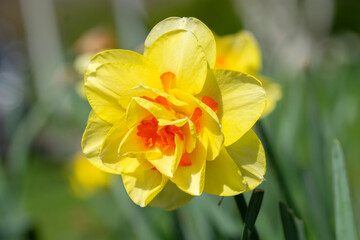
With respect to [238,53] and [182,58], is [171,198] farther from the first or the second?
[238,53]

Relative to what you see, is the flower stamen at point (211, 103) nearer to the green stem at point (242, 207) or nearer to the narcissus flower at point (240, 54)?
the green stem at point (242, 207)

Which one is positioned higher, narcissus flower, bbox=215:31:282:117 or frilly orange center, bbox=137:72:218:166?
frilly orange center, bbox=137:72:218:166

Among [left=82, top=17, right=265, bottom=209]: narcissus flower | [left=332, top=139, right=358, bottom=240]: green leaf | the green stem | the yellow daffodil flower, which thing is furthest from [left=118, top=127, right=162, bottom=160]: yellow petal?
the yellow daffodil flower

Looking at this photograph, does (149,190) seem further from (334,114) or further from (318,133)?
(334,114)

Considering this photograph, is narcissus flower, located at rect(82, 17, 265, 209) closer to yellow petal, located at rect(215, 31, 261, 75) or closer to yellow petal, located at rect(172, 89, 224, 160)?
yellow petal, located at rect(172, 89, 224, 160)

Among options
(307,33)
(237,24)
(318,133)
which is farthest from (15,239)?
(237,24)

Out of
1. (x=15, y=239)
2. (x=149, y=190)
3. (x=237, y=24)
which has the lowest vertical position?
(x=237, y=24)

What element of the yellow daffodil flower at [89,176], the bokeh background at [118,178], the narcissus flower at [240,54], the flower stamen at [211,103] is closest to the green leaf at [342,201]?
the bokeh background at [118,178]
